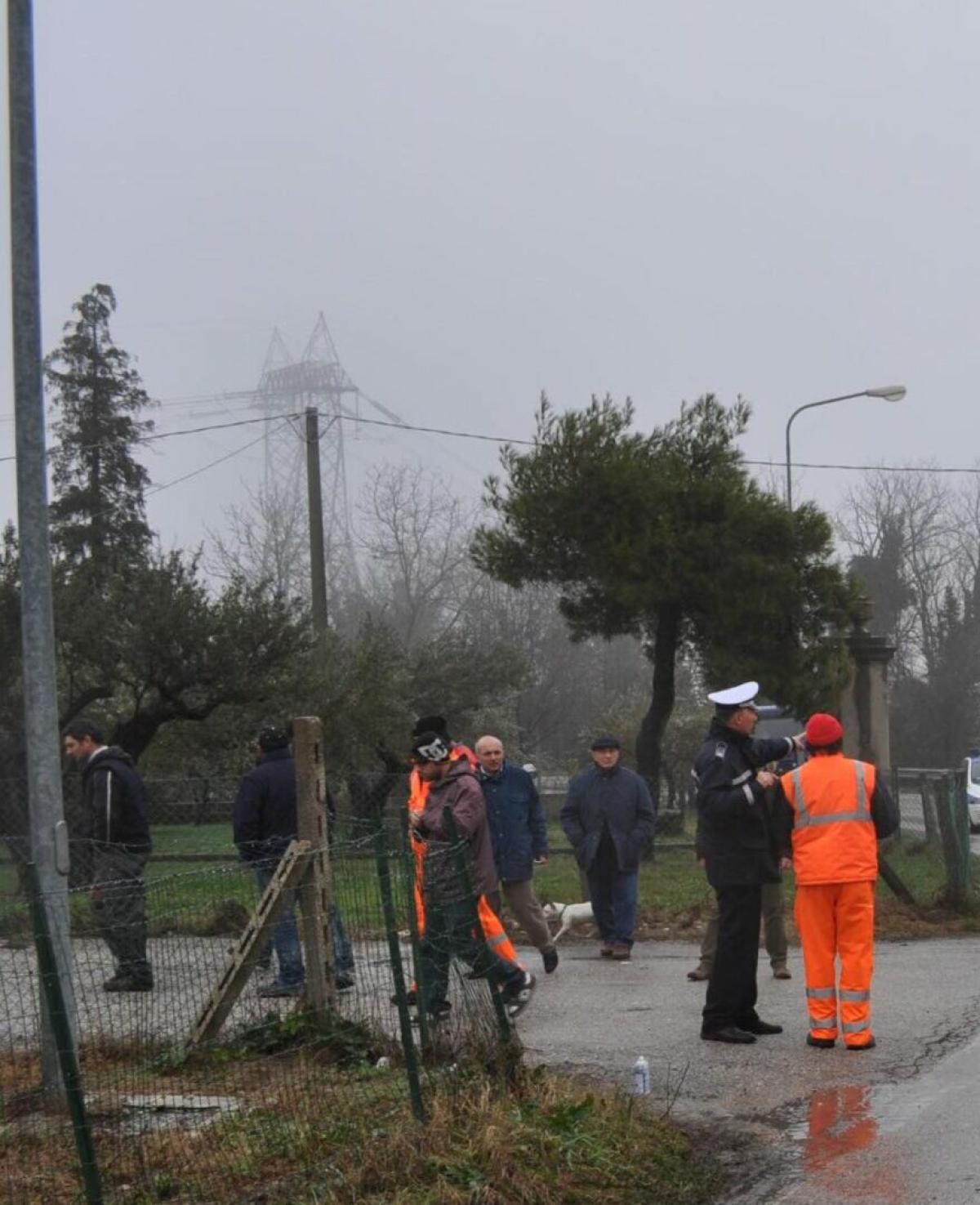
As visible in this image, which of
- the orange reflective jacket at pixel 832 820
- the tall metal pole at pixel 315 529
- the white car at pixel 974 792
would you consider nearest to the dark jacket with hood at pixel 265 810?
the orange reflective jacket at pixel 832 820

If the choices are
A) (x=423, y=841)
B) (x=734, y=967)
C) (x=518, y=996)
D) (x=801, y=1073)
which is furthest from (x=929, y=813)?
(x=801, y=1073)

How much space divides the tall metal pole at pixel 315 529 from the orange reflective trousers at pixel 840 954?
17.0 m

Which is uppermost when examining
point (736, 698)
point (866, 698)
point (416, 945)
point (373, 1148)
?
point (866, 698)

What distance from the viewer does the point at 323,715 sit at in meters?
25.4

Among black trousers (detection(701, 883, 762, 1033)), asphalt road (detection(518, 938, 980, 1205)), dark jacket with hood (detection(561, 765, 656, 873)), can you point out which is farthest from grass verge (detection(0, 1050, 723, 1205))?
dark jacket with hood (detection(561, 765, 656, 873))

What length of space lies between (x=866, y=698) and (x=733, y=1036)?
14396mm

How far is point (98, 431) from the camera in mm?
45812

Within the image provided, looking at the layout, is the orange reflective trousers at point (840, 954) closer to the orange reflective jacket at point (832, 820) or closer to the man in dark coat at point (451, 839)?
the orange reflective jacket at point (832, 820)

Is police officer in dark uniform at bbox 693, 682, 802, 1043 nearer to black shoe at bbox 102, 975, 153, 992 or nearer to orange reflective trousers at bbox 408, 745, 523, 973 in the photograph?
orange reflective trousers at bbox 408, 745, 523, 973

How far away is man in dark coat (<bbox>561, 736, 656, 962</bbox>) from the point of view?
13469 mm

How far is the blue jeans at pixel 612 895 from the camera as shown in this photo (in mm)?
13539

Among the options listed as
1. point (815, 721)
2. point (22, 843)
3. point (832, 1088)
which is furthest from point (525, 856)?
point (22, 843)

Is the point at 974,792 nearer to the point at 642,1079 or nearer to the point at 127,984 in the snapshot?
the point at 642,1079

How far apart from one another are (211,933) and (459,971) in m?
1.12
